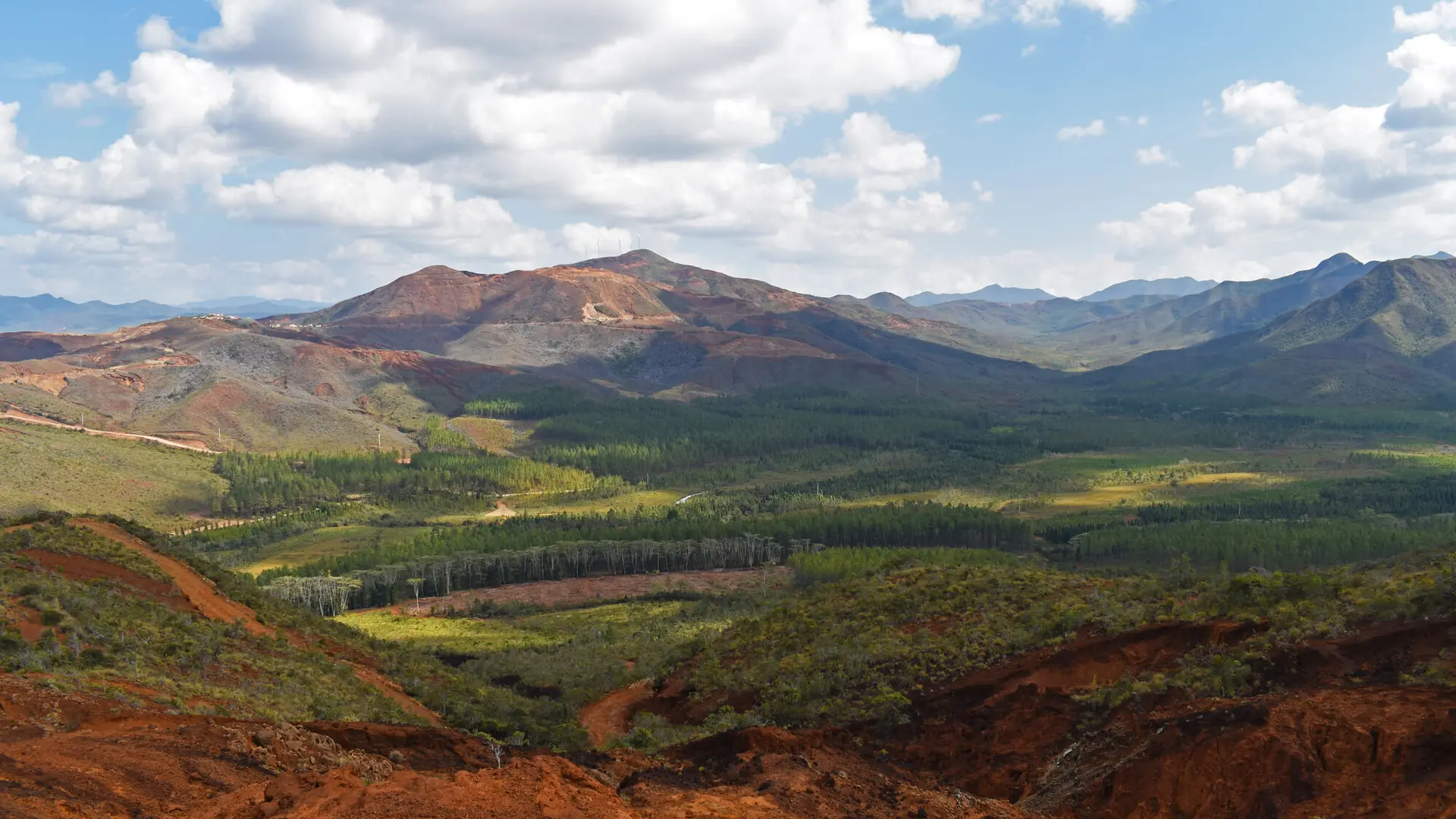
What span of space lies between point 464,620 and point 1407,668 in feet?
280

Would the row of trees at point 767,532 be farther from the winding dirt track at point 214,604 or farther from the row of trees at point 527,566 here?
the winding dirt track at point 214,604

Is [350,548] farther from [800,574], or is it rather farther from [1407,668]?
[1407,668]

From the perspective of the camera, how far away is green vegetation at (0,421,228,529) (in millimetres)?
137250

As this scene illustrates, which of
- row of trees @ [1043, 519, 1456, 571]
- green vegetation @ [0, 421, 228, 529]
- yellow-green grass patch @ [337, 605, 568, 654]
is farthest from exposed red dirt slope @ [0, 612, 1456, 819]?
green vegetation @ [0, 421, 228, 529]

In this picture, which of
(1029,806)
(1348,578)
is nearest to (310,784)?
(1029,806)

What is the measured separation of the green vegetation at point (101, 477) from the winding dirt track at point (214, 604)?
82.7 metres

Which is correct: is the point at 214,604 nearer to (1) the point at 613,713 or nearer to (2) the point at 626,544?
(1) the point at 613,713

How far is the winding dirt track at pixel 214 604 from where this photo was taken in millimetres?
44781

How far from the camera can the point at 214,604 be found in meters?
50.4

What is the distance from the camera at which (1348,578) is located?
32.2 m

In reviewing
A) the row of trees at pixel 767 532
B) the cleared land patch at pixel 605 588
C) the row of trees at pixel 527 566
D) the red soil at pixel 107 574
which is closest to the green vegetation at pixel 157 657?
the red soil at pixel 107 574

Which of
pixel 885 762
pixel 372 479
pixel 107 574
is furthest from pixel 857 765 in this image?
pixel 372 479

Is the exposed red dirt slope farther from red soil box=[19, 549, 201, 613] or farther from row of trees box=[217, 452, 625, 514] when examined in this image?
row of trees box=[217, 452, 625, 514]

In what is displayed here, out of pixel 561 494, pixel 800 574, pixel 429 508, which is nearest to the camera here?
pixel 800 574
